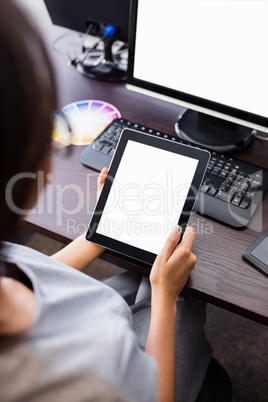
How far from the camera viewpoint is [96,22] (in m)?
1.04

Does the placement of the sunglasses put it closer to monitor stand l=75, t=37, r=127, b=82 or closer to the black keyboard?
the black keyboard

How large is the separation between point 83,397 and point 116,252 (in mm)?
337

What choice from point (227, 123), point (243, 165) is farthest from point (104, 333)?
point (227, 123)

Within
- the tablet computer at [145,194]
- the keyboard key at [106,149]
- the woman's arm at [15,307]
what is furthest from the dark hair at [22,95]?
the keyboard key at [106,149]

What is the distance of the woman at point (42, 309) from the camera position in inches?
15.0

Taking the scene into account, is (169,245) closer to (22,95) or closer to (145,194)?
(145,194)

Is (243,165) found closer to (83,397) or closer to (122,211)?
(122,211)

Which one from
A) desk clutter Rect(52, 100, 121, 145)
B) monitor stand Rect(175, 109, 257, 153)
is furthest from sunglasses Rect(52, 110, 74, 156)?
monitor stand Rect(175, 109, 257, 153)

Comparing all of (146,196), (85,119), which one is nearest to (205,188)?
(146,196)

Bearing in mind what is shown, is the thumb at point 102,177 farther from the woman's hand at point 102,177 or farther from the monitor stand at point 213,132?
the monitor stand at point 213,132

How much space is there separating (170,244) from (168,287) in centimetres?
8

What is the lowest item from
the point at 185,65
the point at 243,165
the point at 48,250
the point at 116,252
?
the point at 48,250

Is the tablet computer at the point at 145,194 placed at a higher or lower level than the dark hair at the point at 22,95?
lower

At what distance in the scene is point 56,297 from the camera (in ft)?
1.60
